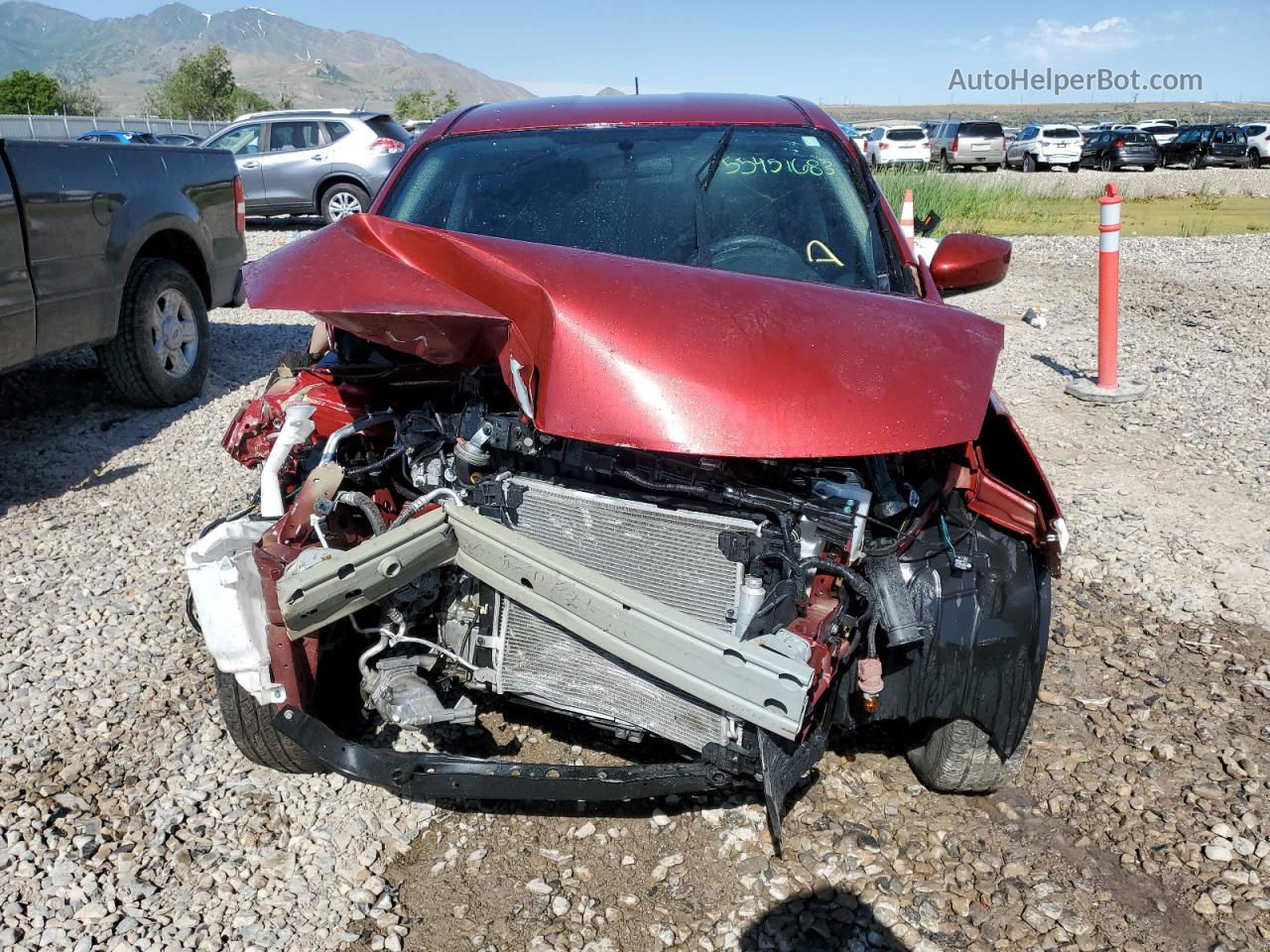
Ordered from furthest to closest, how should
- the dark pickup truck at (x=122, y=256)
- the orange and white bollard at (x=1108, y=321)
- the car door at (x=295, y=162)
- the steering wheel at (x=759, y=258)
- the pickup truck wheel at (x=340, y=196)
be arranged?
the pickup truck wheel at (x=340, y=196), the car door at (x=295, y=162), the orange and white bollard at (x=1108, y=321), the dark pickup truck at (x=122, y=256), the steering wheel at (x=759, y=258)

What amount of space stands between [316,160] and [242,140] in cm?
136

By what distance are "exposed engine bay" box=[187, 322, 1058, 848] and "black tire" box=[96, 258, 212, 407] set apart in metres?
3.80

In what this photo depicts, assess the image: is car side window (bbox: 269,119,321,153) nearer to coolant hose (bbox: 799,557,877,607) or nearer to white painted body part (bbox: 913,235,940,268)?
white painted body part (bbox: 913,235,940,268)

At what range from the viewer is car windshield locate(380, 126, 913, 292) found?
3.12 metres

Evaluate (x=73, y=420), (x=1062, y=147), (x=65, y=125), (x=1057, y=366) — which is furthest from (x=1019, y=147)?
(x=73, y=420)

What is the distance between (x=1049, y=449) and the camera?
221 inches

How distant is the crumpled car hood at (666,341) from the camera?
6.75 feet

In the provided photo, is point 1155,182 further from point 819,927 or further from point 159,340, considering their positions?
point 819,927

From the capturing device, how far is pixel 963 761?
2.69m

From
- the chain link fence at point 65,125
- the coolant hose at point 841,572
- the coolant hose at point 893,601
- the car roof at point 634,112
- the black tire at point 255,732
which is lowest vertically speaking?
the black tire at point 255,732

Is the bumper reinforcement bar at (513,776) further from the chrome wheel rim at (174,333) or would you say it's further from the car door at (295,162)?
the car door at (295,162)

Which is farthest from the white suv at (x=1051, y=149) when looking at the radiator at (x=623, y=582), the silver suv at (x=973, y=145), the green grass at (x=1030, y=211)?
the radiator at (x=623, y=582)

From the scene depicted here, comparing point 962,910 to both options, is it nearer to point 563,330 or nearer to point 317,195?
point 563,330

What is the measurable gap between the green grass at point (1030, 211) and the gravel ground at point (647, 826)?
33.4 feet
